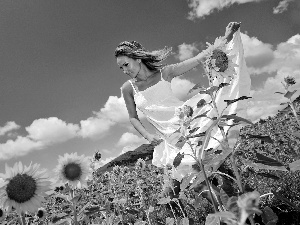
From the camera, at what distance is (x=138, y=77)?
15.0 feet

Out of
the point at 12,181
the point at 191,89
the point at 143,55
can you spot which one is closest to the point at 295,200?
the point at 191,89

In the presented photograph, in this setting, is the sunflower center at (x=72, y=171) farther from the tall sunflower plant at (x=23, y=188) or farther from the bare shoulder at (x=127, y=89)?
the bare shoulder at (x=127, y=89)

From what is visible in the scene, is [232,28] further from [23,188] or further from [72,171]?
[23,188]

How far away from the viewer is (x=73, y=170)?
10.7ft

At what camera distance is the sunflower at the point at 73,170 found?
10.6 ft

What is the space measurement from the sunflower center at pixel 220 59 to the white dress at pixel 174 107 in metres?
0.54

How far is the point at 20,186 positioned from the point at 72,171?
1086 millimetres

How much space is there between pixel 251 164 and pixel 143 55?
2.61 metres

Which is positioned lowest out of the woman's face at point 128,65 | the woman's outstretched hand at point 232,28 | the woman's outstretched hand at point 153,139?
the woman's outstretched hand at point 153,139

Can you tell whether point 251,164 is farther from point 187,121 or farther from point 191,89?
point 191,89

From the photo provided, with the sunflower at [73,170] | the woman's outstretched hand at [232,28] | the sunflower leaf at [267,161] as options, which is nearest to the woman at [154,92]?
the woman's outstretched hand at [232,28]

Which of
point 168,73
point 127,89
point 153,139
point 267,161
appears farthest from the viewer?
point 127,89

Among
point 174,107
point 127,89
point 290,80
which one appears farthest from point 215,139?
point 127,89

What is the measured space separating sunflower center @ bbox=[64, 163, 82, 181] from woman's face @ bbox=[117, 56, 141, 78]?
1569 millimetres
